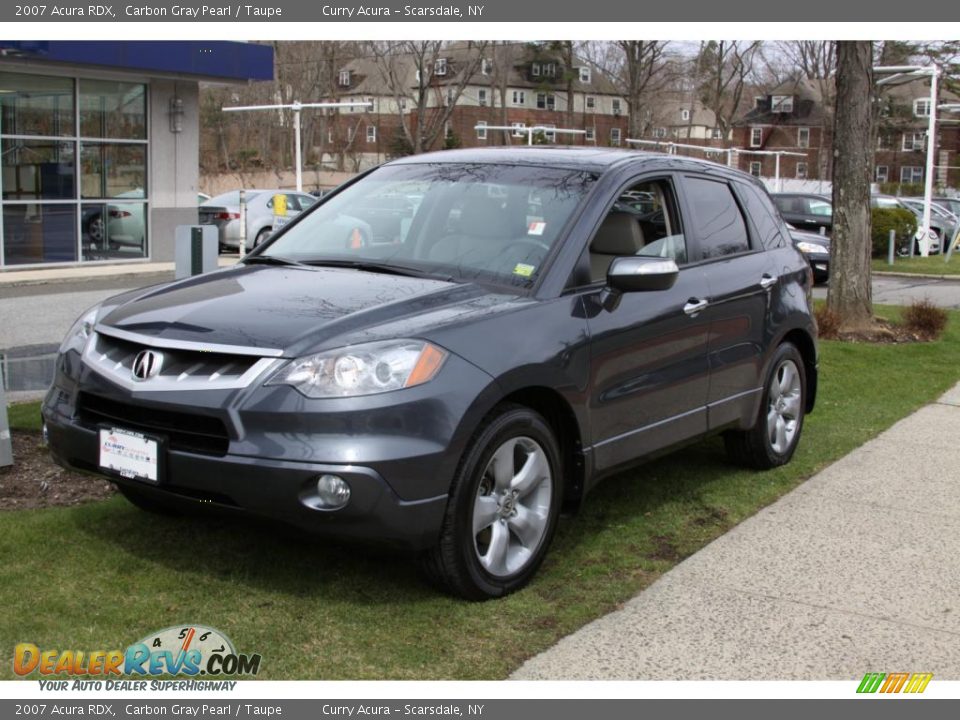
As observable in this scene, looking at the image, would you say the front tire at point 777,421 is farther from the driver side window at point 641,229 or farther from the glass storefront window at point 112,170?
the glass storefront window at point 112,170

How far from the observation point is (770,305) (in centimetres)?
634

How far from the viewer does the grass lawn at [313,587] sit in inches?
151

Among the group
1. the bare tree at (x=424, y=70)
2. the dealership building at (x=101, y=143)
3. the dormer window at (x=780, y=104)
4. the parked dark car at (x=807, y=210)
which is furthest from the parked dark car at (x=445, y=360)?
the dormer window at (x=780, y=104)

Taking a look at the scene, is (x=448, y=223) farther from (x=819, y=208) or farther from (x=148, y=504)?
(x=819, y=208)

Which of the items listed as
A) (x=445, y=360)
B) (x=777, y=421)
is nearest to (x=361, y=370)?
(x=445, y=360)

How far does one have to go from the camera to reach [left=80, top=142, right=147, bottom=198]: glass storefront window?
1902 centimetres

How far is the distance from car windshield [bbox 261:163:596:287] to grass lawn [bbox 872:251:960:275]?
817 inches

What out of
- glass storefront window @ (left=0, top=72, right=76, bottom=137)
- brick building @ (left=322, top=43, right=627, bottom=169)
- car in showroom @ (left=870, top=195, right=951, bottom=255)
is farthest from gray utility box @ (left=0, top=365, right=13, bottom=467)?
brick building @ (left=322, top=43, right=627, bottom=169)

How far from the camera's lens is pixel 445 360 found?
407cm

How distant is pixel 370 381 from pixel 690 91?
7730cm

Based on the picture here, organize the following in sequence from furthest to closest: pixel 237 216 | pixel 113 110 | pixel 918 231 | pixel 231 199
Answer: pixel 918 231, pixel 231 199, pixel 237 216, pixel 113 110

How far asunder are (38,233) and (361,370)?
16158mm

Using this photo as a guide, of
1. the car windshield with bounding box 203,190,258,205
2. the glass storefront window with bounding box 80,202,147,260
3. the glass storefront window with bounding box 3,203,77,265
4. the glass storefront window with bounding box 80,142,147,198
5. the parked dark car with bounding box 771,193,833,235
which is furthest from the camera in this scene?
the parked dark car with bounding box 771,193,833,235

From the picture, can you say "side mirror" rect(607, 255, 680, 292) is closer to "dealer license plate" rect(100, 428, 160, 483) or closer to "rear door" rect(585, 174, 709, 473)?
"rear door" rect(585, 174, 709, 473)
